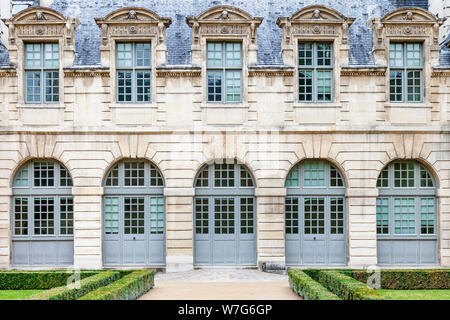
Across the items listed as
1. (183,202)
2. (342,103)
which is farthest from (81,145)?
(342,103)

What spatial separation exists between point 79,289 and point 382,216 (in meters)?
12.6

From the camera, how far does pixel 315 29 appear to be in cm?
2456

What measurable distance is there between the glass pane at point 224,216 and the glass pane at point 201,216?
1.13 ft

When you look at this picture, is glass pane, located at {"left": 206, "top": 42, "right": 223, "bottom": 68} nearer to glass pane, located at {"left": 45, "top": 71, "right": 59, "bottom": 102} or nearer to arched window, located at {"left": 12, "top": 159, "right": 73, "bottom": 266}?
glass pane, located at {"left": 45, "top": 71, "right": 59, "bottom": 102}

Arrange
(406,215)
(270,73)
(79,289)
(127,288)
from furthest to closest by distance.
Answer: (406,215) < (270,73) < (127,288) < (79,289)

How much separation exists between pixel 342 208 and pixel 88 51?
454 inches

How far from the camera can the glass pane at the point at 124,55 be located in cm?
2473

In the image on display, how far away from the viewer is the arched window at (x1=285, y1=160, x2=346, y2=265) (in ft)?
81.3

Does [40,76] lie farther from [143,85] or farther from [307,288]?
[307,288]

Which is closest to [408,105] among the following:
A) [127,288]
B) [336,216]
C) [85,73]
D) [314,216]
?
[336,216]

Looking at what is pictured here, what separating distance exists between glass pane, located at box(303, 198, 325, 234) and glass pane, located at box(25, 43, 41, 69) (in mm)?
11478

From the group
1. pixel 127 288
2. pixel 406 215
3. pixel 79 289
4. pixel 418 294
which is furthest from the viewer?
pixel 406 215

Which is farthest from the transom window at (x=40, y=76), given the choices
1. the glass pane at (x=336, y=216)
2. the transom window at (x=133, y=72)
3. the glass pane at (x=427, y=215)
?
the glass pane at (x=427, y=215)

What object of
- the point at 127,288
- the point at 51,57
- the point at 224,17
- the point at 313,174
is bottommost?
the point at 127,288
